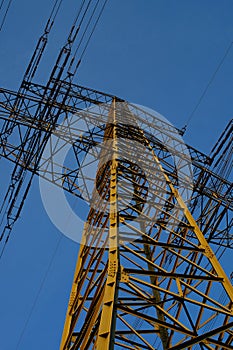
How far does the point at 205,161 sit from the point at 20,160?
7.84 m

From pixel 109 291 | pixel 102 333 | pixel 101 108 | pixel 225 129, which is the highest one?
pixel 101 108

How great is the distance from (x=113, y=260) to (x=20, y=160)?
32.4ft

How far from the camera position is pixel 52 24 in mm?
16578

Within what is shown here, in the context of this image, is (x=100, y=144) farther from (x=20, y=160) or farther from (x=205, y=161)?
(x=205, y=161)

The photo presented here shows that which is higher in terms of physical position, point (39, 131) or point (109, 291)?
point (39, 131)

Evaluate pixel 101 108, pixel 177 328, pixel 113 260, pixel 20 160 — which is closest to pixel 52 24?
pixel 101 108

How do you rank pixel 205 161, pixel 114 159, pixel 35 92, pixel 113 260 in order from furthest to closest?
pixel 205 161, pixel 35 92, pixel 114 159, pixel 113 260

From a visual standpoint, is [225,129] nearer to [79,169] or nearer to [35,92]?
[79,169]

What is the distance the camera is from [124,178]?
40.8 feet

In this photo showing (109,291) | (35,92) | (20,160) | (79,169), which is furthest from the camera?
(35,92)

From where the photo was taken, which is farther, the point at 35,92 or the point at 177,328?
the point at 35,92

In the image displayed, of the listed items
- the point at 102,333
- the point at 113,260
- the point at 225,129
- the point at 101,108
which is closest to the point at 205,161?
the point at 225,129

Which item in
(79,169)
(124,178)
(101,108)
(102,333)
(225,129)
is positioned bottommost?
(102,333)

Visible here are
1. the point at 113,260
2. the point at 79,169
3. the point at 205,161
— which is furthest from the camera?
the point at 205,161
